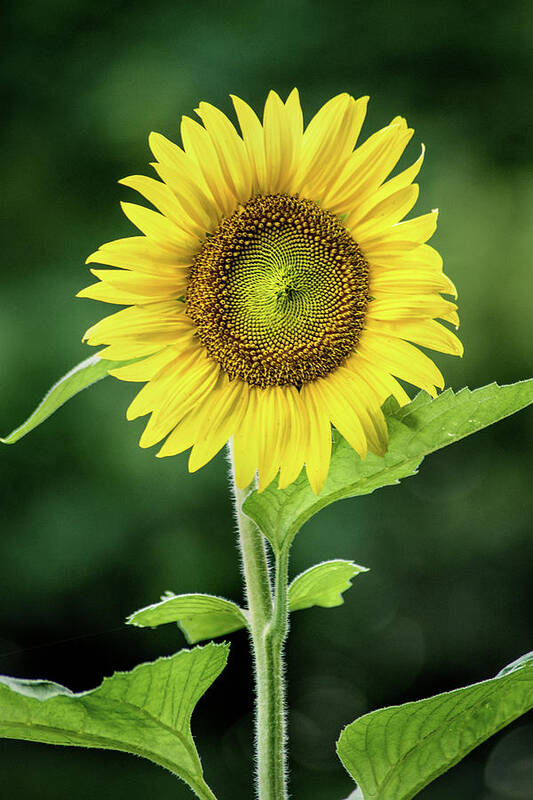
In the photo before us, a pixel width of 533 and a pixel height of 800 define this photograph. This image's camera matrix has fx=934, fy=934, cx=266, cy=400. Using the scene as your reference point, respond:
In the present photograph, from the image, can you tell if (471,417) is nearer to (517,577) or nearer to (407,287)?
(407,287)

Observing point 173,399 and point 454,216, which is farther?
point 454,216

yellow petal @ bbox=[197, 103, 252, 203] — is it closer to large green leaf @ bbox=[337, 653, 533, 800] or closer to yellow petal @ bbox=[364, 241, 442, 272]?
yellow petal @ bbox=[364, 241, 442, 272]

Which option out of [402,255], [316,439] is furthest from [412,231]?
[316,439]

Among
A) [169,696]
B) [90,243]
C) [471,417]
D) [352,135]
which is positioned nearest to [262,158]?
[352,135]

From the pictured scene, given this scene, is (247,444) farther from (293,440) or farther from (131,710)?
(131,710)

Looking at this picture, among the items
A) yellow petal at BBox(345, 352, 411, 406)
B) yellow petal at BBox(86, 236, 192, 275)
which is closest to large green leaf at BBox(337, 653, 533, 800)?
yellow petal at BBox(345, 352, 411, 406)

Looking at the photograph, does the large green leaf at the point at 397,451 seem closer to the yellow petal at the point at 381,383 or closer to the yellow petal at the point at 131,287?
the yellow petal at the point at 381,383

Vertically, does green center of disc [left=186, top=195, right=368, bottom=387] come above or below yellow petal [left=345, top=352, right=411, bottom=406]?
above

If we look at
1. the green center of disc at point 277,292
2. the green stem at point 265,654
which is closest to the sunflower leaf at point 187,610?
the green stem at point 265,654
